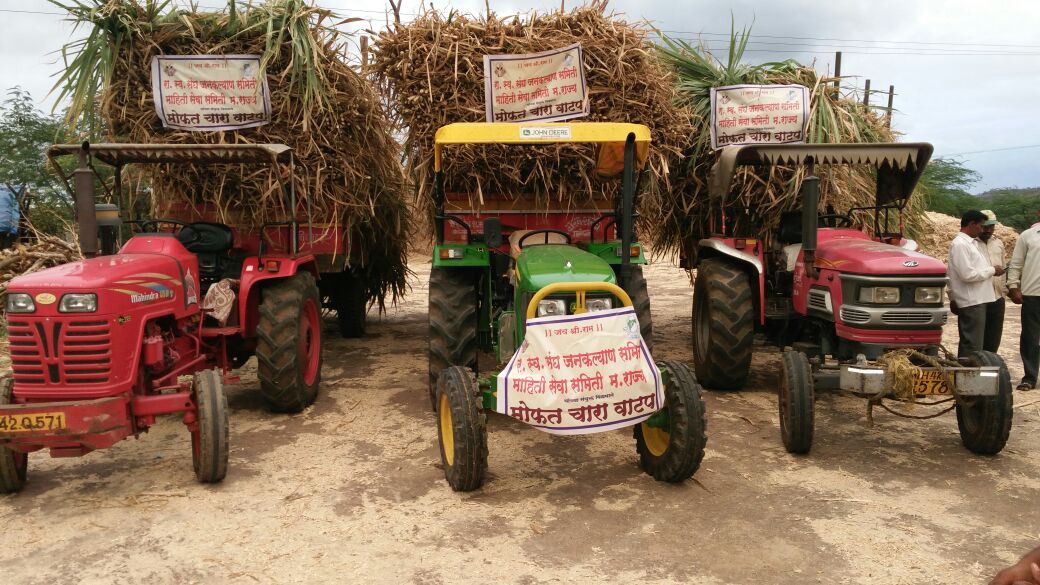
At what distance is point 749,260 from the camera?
226 inches

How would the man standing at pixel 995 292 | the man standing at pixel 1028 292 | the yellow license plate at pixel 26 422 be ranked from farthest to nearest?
the man standing at pixel 995 292 → the man standing at pixel 1028 292 → the yellow license plate at pixel 26 422

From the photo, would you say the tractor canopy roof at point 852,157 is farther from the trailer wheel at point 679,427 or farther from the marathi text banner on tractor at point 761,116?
the trailer wheel at point 679,427

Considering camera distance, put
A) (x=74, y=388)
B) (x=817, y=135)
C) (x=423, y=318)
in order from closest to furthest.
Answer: (x=74, y=388)
(x=817, y=135)
(x=423, y=318)

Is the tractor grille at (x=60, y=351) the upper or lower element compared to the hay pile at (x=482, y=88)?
lower

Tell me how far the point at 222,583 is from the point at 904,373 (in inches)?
143

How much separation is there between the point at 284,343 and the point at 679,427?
2759 millimetres

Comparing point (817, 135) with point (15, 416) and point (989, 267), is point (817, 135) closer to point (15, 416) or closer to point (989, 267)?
point (989, 267)

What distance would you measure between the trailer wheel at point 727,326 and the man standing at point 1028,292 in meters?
2.35

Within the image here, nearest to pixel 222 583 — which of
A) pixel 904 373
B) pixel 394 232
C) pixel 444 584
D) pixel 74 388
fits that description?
pixel 444 584

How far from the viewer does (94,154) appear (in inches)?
189

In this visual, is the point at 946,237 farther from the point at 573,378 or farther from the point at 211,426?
the point at 211,426

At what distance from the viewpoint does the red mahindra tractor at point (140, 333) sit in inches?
148

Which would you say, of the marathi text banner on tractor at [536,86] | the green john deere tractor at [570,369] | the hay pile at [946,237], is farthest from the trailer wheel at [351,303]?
the hay pile at [946,237]

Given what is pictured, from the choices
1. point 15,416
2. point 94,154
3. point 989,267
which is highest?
point 94,154
